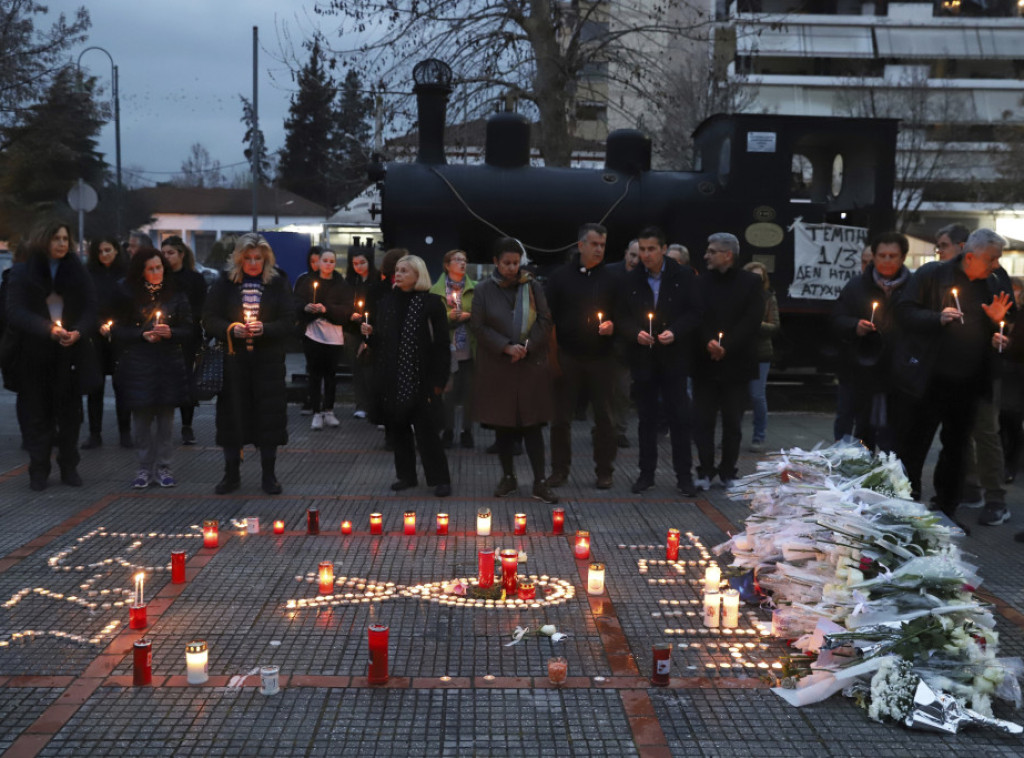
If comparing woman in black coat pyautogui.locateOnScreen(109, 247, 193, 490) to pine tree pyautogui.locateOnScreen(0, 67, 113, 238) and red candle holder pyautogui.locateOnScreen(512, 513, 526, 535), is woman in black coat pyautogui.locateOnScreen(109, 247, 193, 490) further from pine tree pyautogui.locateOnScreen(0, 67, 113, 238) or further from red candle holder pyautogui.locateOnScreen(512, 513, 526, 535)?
pine tree pyautogui.locateOnScreen(0, 67, 113, 238)

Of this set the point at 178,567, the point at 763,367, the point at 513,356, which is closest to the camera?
the point at 178,567

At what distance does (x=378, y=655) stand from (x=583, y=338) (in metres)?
4.05

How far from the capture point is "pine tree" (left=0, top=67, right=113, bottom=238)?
1458 inches

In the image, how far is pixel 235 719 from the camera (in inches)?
156

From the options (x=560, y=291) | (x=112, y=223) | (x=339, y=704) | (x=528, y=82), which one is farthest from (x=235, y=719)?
(x=112, y=223)

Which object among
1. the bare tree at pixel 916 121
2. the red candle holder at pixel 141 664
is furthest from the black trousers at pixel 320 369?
the bare tree at pixel 916 121

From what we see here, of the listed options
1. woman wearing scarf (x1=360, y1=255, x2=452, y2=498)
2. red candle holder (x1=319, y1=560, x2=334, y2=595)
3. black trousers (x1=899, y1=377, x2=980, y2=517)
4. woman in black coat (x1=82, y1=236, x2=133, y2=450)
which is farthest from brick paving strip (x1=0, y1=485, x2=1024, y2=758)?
woman in black coat (x1=82, y1=236, x2=133, y2=450)

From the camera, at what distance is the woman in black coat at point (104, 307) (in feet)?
29.9

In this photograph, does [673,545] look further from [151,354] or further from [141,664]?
[151,354]

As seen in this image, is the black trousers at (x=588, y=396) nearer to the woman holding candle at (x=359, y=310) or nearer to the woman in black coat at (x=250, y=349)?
the woman in black coat at (x=250, y=349)

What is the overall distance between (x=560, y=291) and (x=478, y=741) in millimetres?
4672

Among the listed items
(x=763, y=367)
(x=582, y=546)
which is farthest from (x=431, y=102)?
(x=582, y=546)

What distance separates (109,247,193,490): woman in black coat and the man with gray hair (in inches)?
209

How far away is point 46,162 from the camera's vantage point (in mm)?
40062
